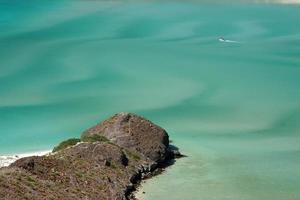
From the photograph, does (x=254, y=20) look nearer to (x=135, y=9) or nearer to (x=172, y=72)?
(x=135, y=9)

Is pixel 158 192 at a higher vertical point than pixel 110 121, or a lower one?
lower

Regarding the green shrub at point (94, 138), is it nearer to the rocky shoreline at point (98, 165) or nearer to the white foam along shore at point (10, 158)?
the rocky shoreline at point (98, 165)

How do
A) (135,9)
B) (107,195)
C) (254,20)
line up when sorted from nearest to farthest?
(107,195) < (254,20) < (135,9)

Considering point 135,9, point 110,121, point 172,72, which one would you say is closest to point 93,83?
point 172,72

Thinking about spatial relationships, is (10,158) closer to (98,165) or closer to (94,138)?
(94,138)

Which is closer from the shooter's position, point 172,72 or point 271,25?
point 172,72

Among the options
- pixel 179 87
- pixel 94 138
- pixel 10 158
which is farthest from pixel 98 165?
pixel 179 87
